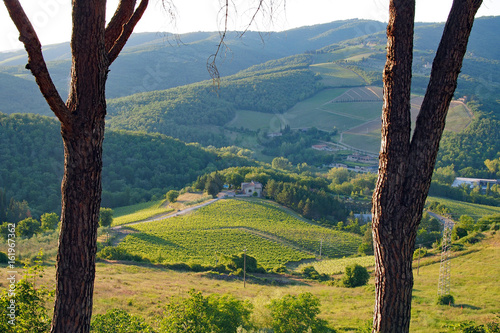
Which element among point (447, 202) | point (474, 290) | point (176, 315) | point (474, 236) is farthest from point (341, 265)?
point (447, 202)

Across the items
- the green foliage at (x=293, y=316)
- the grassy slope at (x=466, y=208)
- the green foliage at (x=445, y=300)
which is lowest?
the grassy slope at (x=466, y=208)

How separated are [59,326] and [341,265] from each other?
3138 cm

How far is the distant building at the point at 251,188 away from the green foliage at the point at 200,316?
5168 centimetres

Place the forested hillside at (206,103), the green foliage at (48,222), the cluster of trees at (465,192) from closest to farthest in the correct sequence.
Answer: the green foliage at (48,222)
the cluster of trees at (465,192)
the forested hillside at (206,103)

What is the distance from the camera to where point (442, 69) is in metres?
3.38

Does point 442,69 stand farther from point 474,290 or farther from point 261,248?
point 261,248

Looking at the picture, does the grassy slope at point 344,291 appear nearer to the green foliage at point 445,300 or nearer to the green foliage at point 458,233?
the green foliage at point 445,300

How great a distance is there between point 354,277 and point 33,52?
82.9ft

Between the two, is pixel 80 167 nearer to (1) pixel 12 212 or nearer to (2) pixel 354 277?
(2) pixel 354 277

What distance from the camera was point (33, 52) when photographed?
292cm

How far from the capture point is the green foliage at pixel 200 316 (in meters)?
6.80

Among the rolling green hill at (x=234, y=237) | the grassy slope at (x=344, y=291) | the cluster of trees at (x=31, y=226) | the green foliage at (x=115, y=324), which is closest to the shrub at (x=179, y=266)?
the grassy slope at (x=344, y=291)

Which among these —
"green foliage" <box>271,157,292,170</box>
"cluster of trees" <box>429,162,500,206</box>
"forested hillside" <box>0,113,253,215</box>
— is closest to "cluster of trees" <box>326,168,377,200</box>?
"cluster of trees" <box>429,162,500,206</box>

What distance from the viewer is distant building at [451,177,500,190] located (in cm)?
8312
